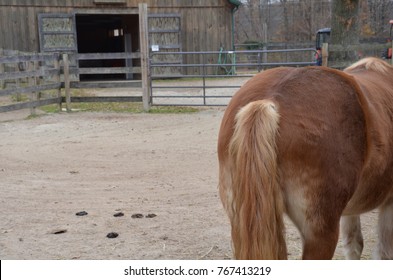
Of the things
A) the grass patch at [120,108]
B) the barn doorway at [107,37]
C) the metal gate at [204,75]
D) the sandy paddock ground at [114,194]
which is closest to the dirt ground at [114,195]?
the sandy paddock ground at [114,194]

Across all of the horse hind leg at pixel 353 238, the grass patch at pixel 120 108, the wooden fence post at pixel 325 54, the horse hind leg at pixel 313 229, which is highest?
the wooden fence post at pixel 325 54

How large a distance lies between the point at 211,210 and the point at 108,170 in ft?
6.95

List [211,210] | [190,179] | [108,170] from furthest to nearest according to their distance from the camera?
[108,170] → [190,179] → [211,210]

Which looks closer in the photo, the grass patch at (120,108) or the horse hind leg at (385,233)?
the horse hind leg at (385,233)

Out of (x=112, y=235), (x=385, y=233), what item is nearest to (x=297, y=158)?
(x=385, y=233)

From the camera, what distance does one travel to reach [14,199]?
18.7ft

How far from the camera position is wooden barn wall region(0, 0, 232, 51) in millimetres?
18297

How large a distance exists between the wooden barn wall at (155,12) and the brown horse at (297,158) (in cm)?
1742

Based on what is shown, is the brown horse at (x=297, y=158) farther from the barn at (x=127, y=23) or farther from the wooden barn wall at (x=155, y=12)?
the wooden barn wall at (x=155, y=12)

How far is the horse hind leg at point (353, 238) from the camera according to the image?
3.76 m

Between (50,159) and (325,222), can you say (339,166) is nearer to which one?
(325,222)
